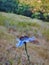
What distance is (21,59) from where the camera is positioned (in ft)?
10.2

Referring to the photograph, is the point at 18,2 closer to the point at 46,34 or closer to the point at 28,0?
the point at 28,0

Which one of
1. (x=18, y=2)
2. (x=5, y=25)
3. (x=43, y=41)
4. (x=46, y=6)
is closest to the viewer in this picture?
(x=43, y=41)

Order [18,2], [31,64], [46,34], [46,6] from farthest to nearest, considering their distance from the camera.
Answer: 1. [18,2]
2. [46,6]
3. [46,34]
4. [31,64]

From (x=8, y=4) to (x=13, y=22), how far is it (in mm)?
2742

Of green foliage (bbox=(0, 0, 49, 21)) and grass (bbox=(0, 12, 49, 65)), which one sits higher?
grass (bbox=(0, 12, 49, 65))

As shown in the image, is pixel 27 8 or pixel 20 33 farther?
pixel 27 8

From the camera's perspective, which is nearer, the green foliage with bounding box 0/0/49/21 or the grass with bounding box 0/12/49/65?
the grass with bounding box 0/12/49/65

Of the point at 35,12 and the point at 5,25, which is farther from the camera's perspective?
the point at 35,12

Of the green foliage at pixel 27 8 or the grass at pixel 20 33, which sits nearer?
the grass at pixel 20 33

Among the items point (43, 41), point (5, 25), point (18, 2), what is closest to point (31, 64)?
point (43, 41)

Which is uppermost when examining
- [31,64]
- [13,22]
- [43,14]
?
[31,64]

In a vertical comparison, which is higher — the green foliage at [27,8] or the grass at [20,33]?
the grass at [20,33]

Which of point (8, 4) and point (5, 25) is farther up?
point (5, 25)

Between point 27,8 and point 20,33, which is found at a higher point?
point 20,33
